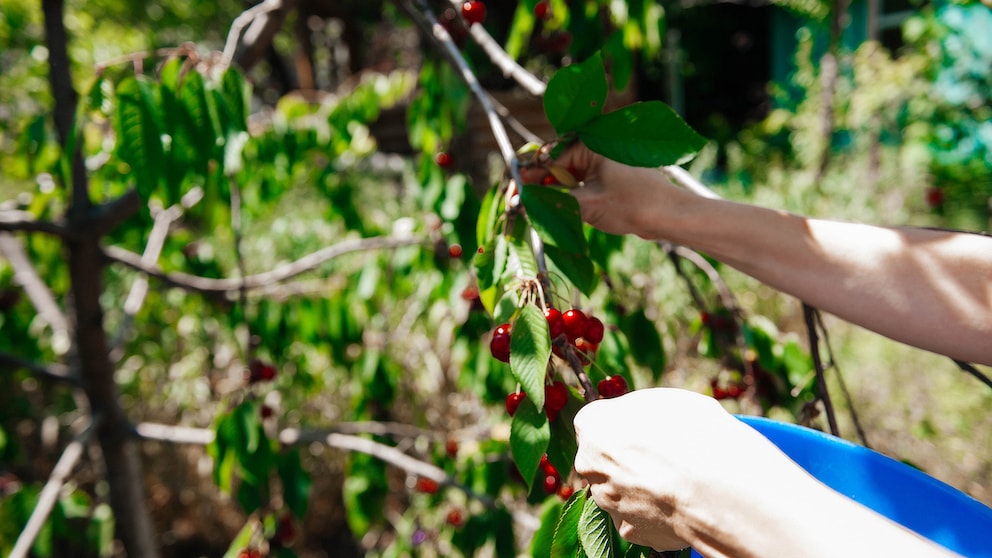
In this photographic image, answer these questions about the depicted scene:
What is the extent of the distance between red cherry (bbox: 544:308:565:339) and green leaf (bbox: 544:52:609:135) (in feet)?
0.78

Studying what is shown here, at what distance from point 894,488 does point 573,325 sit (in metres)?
0.44

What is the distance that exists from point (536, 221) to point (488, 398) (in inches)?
37.2

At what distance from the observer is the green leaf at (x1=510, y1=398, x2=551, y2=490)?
653 millimetres

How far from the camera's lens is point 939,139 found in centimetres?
469

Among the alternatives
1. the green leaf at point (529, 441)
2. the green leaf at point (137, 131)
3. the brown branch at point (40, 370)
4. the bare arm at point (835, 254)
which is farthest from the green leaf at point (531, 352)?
the brown branch at point (40, 370)

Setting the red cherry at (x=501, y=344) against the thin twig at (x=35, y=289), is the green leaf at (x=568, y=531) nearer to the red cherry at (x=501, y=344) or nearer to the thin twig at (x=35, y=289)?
the red cherry at (x=501, y=344)

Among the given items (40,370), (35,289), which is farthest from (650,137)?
(35,289)

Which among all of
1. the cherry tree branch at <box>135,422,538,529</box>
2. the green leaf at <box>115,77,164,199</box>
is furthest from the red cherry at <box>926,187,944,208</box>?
the green leaf at <box>115,77,164,199</box>

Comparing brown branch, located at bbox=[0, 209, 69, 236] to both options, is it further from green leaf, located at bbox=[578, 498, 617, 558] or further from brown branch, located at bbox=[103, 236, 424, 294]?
green leaf, located at bbox=[578, 498, 617, 558]

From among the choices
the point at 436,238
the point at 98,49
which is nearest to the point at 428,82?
the point at 436,238

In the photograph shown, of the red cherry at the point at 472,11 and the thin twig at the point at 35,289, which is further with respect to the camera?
the thin twig at the point at 35,289

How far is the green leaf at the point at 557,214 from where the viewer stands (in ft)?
2.54

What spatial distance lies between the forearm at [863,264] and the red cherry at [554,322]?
0.36 m

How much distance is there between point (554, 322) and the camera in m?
0.71
